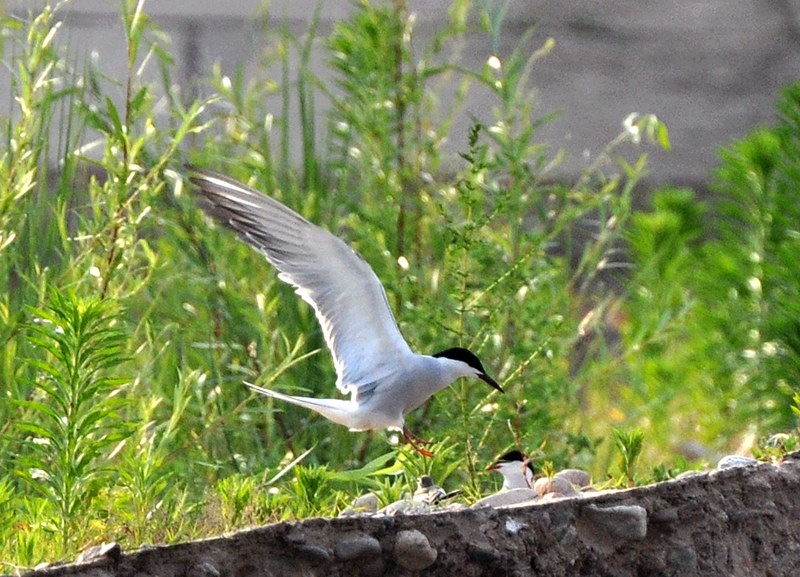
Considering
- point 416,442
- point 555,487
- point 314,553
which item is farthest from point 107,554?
point 416,442

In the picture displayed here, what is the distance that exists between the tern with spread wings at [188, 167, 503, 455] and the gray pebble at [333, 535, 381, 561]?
962 millimetres

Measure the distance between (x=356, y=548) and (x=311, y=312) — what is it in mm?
1841

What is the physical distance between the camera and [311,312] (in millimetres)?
4289

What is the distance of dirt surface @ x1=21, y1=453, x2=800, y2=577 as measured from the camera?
7.88ft

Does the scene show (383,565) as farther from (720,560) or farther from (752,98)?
(752,98)

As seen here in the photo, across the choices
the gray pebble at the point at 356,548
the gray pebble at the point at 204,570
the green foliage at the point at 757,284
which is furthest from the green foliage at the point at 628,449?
the green foliage at the point at 757,284

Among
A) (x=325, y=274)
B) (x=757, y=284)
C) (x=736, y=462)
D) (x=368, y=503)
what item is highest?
(x=325, y=274)

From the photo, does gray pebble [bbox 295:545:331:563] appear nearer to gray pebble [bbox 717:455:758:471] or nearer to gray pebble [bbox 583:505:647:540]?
gray pebble [bbox 583:505:647:540]

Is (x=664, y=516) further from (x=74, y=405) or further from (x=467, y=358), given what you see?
(x=74, y=405)

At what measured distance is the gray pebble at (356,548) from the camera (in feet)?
8.16

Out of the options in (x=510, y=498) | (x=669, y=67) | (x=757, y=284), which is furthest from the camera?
(x=669, y=67)

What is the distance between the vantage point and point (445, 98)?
7.31m

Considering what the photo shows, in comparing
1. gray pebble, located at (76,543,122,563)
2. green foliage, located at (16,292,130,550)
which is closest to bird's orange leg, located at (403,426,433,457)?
green foliage, located at (16,292,130,550)

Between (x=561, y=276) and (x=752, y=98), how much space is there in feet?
11.9
